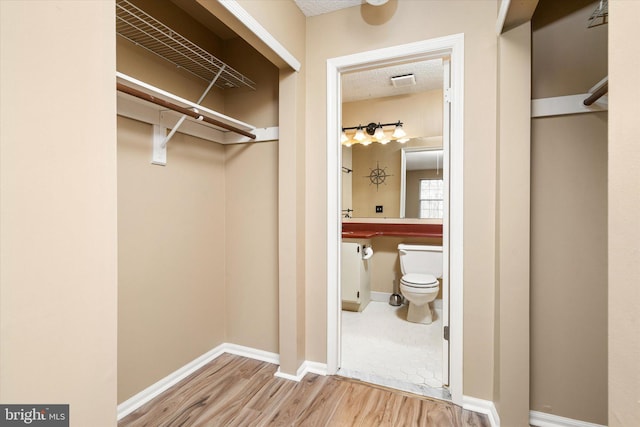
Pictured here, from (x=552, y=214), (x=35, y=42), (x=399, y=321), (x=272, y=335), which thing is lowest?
(x=399, y=321)

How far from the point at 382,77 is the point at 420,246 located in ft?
6.19

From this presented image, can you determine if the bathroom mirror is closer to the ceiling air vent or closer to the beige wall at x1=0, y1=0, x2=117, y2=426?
the ceiling air vent

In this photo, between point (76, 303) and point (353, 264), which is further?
point (353, 264)

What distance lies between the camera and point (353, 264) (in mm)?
3225

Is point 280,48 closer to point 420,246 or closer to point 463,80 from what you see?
point 463,80

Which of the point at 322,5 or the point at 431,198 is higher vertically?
the point at 322,5

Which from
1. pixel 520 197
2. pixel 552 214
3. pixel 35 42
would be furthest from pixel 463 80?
pixel 35 42

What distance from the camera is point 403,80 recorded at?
3.00 m

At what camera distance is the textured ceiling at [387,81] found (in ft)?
9.14

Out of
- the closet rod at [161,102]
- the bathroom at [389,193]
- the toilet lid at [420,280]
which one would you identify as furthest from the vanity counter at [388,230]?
the closet rod at [161,102]

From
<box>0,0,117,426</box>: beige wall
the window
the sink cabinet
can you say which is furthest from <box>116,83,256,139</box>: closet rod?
the window

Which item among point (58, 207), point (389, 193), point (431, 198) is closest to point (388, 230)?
point (389, 193)

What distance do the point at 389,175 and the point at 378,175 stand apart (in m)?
0.14

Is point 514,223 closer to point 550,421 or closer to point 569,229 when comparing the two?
point 569,229
